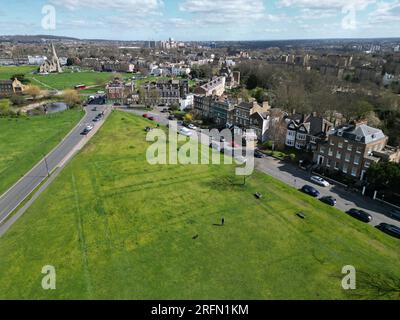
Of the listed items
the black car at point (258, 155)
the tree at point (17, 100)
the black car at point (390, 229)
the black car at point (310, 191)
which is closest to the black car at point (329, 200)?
the black car at point (310, 191)

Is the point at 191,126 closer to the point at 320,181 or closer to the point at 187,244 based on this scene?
the point at 320,181

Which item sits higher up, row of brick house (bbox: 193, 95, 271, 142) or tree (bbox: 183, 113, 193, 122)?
row of brick house (bbox: 193, 95, 271, 142)

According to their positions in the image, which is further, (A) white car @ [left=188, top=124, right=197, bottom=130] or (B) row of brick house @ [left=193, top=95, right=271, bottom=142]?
(A) white car @ [left=188, top=124, right=197, bottom=130]

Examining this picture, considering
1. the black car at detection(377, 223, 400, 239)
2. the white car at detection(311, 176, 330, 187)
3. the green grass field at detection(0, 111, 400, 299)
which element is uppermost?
the white car at detection(311, 176, 330, 187)

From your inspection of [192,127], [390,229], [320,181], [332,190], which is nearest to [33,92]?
[192,127]

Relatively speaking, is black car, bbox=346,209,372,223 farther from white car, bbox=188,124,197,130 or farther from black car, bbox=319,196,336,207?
white car, bbox=188,124,197,130

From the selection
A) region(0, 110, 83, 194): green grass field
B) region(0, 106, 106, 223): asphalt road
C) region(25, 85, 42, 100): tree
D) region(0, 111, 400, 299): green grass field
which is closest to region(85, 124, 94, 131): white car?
region(0, 106, 106, 223): asphalt road

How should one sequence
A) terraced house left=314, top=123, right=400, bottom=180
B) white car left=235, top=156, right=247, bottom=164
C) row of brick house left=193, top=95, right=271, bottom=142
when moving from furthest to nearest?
row of brick house left=193, top=95, right=271, bottom=142 < white car left=235, top=156, right=247, bottom=164 < terraced house left=314, top=123, right=400, bottom=180
